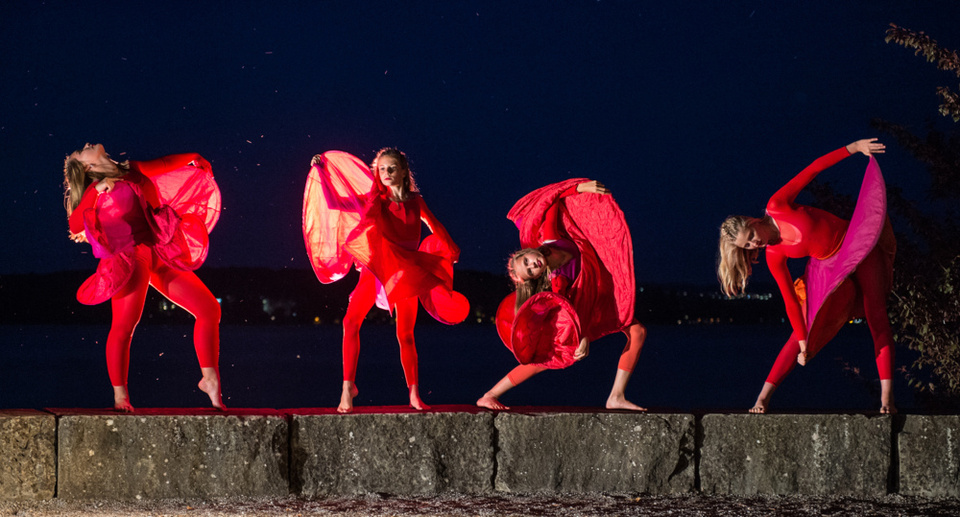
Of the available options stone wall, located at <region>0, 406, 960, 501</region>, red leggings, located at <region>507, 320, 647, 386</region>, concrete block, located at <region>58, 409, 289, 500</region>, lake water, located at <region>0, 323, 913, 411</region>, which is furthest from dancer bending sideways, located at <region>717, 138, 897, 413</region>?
lake water, located at <region>0, 323, 913, 411</region>

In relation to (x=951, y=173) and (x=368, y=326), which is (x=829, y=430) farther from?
(x=368, y=326)

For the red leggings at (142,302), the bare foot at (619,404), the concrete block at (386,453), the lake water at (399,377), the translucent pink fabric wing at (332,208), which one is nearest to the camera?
the concrete block at (386,453)

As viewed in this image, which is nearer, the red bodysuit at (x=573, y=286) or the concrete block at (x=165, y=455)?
the concrete block at (x=165, y=455)

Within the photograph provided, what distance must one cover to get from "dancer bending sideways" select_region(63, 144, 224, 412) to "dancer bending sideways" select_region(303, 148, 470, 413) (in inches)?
27.8

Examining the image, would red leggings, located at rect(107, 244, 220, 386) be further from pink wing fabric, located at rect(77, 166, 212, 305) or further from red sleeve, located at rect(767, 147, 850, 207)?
red sleeve, located at rect(767, 147, 850, 207)

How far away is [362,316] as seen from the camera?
5.19 metres

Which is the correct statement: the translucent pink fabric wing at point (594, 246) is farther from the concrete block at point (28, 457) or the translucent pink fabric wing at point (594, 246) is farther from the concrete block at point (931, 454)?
the concrete block at point (28, 457)

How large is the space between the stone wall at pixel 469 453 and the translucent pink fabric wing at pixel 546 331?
0.31 m

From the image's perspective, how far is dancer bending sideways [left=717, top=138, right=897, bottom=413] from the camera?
5023mm

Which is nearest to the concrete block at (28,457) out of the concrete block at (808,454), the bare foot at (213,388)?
the bare foot at (213,388)

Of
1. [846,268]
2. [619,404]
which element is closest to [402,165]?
[619,404]

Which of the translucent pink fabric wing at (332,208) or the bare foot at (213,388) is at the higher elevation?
the translucent pink fabric wing at (332,208)

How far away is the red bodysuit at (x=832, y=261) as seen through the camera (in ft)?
16.4

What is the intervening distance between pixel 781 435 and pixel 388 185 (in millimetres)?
2575
